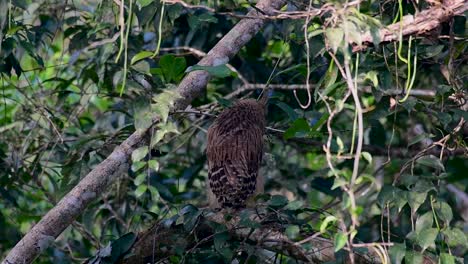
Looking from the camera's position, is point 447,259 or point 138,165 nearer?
point 447,259

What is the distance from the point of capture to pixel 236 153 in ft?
21.7

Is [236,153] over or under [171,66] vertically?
under

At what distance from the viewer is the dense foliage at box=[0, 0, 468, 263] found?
476 cm

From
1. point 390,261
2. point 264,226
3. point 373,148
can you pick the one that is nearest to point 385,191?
point 390,261

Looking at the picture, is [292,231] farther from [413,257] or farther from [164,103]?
[164,103]

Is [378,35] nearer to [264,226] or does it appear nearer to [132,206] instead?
[264,226]

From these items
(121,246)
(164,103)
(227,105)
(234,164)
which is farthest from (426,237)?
(234,164)

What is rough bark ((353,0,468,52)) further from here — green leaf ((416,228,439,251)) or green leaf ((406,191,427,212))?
green leaf ((416,228,439,251))

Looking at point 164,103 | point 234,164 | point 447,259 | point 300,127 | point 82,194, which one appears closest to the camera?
point 447,259

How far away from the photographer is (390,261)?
15.2 ft

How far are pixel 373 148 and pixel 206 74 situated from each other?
2130 millimetres

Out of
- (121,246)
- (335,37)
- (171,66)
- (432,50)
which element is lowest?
(121,246)

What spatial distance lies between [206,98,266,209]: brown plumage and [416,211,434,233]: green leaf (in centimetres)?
177

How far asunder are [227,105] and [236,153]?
0.73m
